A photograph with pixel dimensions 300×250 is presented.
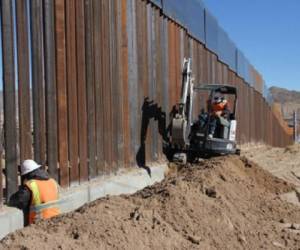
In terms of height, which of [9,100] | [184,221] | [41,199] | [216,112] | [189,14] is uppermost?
[189,14]

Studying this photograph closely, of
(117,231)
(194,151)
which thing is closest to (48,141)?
(117,231)

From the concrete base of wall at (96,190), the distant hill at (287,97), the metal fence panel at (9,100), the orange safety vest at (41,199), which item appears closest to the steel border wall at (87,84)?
the metal fence panel at (9,100)

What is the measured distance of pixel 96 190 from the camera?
10977 mm

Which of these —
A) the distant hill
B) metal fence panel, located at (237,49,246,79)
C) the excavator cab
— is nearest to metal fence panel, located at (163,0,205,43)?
the excavator cab

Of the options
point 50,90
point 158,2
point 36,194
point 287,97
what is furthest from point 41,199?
point 287,97

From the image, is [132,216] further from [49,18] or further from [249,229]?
[49,18]

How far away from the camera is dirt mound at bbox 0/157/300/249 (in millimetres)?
6680

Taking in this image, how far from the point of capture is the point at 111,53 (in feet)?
41.1

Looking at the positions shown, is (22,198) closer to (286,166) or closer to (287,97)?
(286,166)

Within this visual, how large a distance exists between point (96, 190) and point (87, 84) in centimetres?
187

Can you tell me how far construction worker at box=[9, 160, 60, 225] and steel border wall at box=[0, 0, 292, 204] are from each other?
88cm

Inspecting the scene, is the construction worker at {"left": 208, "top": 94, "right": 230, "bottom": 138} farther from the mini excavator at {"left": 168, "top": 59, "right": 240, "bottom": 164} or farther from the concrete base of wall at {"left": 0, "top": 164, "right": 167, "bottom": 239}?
the concrete base of wall at {"left": 0, "top": 164, "right": 167, "bottom": 239}

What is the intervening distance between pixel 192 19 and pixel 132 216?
13.9 metres

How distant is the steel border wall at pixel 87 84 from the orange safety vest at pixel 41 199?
0.99m
